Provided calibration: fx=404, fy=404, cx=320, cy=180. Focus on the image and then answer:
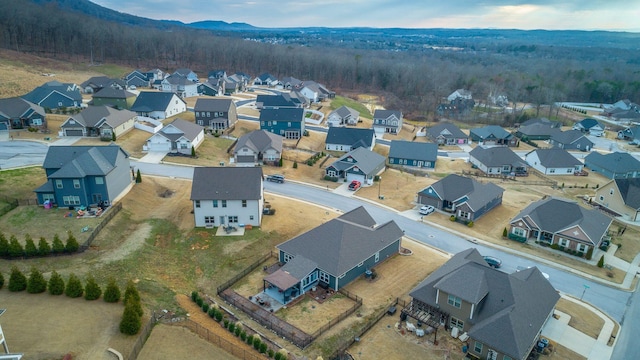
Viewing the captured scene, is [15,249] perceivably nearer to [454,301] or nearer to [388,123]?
[454,301]

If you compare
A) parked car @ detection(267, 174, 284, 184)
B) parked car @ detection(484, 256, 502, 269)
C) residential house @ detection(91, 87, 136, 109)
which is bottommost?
parked car @ detection(484, 256, 502, 269)

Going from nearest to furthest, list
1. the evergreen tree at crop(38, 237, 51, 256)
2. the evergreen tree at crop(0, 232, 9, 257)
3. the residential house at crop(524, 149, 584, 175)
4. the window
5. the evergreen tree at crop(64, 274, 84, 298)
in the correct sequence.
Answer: the evergreen tree at crop(64, 274, 84, 298), the window, the evergreen tree at crop(0, 232, 9, 257), the evergreen tree at crop(38, 237, 51, 256), the residential house at crop(524, 149, 584, 175)

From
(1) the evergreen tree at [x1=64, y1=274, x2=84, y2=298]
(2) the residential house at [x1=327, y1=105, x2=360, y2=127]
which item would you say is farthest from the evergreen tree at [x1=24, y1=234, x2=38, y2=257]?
(2) the residential house at [x1=327, y1=105, x2=360, y2=127]

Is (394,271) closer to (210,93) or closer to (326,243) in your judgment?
(326,243)

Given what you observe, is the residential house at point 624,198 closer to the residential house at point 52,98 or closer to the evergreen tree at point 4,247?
the evergreen tree at point 4,247

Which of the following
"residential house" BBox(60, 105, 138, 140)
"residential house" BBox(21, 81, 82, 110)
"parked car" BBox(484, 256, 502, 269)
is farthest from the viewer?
"residential house" BBox(21, 81, 82, 110)

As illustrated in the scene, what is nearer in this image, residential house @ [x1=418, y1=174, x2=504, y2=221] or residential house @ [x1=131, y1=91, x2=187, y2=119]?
residential house @ [x1=418, y1=174, x2=504, y2=221]

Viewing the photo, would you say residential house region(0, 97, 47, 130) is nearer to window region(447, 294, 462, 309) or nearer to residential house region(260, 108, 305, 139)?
residential house region(260, 108, 305, 139)
